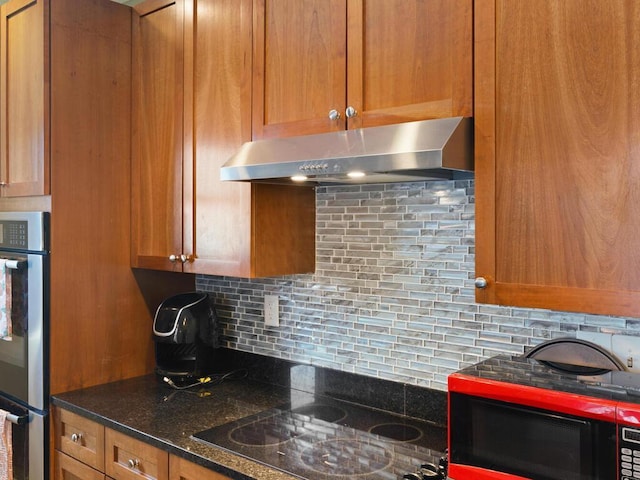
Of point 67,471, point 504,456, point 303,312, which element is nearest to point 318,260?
point 303,312

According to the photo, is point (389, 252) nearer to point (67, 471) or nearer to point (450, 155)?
point (450, 155)

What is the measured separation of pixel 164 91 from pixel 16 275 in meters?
0.92

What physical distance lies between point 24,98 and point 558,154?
1.96m

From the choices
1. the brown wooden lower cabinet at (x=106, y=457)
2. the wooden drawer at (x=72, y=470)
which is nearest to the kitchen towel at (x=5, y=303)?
the brown wooden lower cabinet at (x=106, y=457)

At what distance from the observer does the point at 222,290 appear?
8.09ft

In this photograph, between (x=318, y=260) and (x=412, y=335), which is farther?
(x=318, y=260)

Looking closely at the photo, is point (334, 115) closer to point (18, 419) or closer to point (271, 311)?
point (271, 311)

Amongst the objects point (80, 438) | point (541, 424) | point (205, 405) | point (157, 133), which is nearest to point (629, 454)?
point (541, 424)

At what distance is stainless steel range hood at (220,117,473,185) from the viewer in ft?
4.33

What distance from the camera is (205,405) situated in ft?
6.51

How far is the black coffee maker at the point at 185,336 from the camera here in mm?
2219

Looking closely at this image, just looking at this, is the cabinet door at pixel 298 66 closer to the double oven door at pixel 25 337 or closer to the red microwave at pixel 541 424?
the red microwave at pixel 541 424

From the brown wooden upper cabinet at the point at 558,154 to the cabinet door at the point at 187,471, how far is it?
2.77 ft

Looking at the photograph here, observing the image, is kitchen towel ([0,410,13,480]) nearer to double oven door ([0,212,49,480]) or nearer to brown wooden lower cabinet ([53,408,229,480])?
double oven door ([0,212,49,480])
